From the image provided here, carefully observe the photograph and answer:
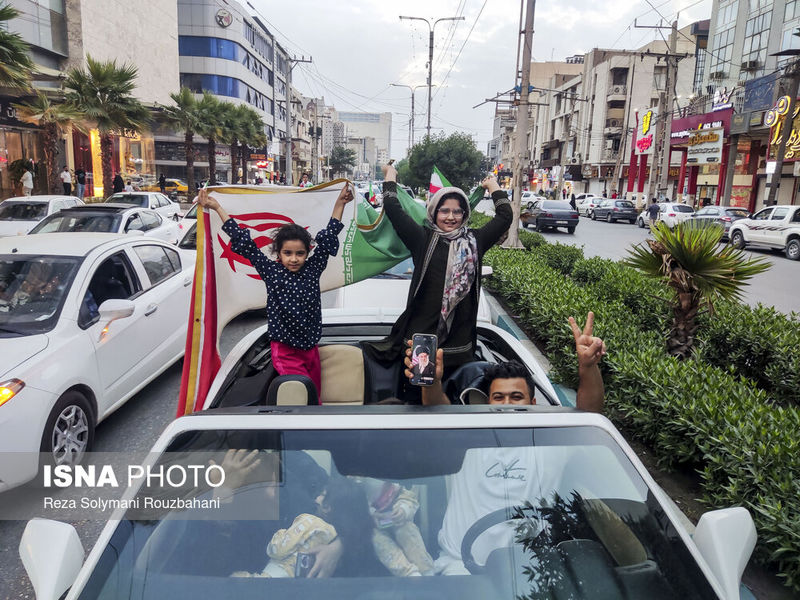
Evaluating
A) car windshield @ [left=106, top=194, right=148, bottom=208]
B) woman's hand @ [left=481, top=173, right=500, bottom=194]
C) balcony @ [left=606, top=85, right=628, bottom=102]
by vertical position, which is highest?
balcony @ [left=606, top=85, right=628, bottom=102]

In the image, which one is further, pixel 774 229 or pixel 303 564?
pixel 774 229

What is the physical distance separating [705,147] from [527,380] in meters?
39.7

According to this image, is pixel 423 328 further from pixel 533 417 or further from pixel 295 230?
pixel 533 417

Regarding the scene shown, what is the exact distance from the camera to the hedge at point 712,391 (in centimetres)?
314

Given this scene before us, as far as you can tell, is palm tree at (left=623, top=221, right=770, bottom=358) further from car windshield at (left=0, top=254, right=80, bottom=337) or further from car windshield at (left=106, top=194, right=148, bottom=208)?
car windshield at (left=106, top=194, right=148, bottom=208)

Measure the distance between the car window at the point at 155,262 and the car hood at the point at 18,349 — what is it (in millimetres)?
1936

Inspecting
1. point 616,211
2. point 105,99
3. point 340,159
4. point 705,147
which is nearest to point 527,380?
point 105,99

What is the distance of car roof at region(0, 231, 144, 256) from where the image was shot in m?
5.18

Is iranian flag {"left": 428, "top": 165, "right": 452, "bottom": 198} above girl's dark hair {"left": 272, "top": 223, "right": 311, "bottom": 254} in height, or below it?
above

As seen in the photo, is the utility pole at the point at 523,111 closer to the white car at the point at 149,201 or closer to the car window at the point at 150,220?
the car window at the point at 150,220

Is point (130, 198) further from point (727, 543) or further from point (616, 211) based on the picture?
point (616, 211)

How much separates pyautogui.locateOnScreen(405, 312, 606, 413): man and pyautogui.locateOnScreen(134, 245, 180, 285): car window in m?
4.24

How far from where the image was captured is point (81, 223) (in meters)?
10.4

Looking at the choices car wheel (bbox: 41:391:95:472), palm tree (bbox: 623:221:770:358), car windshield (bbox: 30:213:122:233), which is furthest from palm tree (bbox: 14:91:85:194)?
palm tree (bbox: 623:221:770:358)
